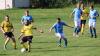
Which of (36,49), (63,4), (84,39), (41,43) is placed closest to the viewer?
(36,49)

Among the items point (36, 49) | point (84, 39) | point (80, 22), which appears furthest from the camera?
point (80, 22)

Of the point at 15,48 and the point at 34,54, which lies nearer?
the point at 34,54

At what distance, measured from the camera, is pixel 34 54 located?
2100 cm

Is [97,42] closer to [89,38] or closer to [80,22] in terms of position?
[89,38]

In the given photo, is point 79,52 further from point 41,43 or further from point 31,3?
point 31,3

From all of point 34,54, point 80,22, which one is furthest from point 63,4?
point 34,54

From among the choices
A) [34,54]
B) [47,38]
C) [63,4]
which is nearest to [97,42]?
[47,38]

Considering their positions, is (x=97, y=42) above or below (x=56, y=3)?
below

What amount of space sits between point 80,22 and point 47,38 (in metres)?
3.03

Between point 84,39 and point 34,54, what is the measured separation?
21.9 feet

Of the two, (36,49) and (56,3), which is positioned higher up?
(56,3)

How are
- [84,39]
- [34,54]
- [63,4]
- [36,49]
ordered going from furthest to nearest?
[63,4] → [84,39] → [36,49] → [34,54]

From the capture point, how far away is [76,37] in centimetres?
2836

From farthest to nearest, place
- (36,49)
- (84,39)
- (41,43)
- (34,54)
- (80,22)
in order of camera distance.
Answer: (80,22) < (84,39) < (41,43) < (36,49) < (34,54)
